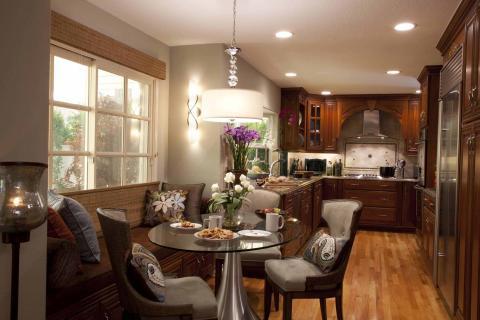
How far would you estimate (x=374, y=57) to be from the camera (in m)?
4.74

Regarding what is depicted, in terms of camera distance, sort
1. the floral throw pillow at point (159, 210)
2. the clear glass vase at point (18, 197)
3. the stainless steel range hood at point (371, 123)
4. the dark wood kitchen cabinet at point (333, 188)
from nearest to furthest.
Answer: the clear glass vase at point (18, 197) < the floral throw pillow at point (159, 210) < the dark wood kitchen cabinet at point (333, 188) < the stainless steel range hood at point (371, 123)

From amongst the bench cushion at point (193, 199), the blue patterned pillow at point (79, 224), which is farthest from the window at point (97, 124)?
the blue patterned pillow at point (79, 224)

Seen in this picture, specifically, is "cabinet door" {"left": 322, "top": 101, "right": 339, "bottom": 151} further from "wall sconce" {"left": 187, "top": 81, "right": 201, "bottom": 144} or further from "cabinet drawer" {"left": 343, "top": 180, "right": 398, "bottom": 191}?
"wall sconce" {"left": 187, "top": 81, "right": 201, "bottom": 144}

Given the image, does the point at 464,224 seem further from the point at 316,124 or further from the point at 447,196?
the point at 316,124

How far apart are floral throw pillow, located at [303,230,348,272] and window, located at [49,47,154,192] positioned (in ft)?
6.06

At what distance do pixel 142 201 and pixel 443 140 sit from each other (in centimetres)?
272

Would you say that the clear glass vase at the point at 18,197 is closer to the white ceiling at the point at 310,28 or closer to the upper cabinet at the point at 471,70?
the white ceiling at the point at 310,28

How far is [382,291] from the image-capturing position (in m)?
3.90

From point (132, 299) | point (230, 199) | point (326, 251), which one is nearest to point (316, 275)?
point (326, 251)

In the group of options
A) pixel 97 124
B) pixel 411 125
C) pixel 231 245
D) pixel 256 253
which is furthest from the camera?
pixel 411 125

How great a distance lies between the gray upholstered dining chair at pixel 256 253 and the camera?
325 cm

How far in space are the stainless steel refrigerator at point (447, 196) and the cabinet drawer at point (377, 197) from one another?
3215mm

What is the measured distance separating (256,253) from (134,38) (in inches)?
86.2

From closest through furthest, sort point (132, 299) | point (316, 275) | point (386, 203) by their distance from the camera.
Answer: point (132, 299) < point (316, 275) < point (386, 203)
